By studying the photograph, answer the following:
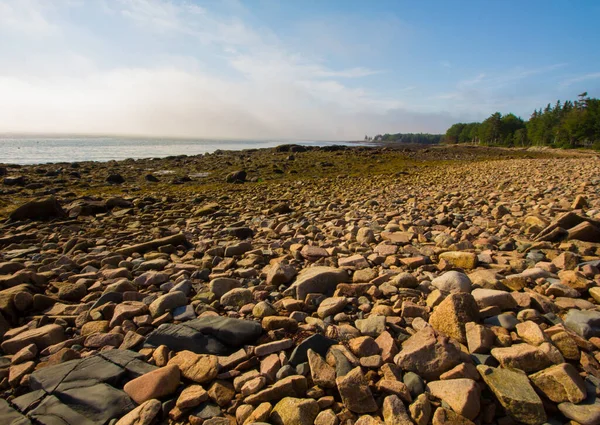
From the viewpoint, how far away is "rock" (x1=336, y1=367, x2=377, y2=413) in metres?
2.06

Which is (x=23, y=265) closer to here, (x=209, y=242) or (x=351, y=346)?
(x=209, y=242)

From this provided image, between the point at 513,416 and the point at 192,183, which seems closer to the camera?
the point at 513,416

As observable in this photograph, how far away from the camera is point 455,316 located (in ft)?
8.85

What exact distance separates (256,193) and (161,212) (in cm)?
475

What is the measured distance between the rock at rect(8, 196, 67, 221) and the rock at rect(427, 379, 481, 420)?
11.4 metres

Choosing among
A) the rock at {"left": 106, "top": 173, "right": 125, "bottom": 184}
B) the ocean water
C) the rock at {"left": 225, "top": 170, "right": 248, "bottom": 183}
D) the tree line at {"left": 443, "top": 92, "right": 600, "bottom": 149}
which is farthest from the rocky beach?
the tree line at {"left": 443, "top": 92, "right": 600, "bottom": 149}

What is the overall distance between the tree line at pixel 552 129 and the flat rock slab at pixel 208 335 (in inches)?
3289

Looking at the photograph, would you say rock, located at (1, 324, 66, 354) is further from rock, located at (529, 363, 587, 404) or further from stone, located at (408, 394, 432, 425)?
rock, located at (529, 363, 587, 404)

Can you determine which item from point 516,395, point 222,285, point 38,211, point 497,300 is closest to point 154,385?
point 222,285

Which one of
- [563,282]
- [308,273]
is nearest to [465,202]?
[563,282]

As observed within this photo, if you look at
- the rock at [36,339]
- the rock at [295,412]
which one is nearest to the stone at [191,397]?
the rock at [295,412]

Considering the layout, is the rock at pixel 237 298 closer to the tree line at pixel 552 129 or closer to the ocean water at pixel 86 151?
the ocean water at pixel 86 151

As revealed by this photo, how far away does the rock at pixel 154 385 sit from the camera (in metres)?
2.27

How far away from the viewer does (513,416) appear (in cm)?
193
